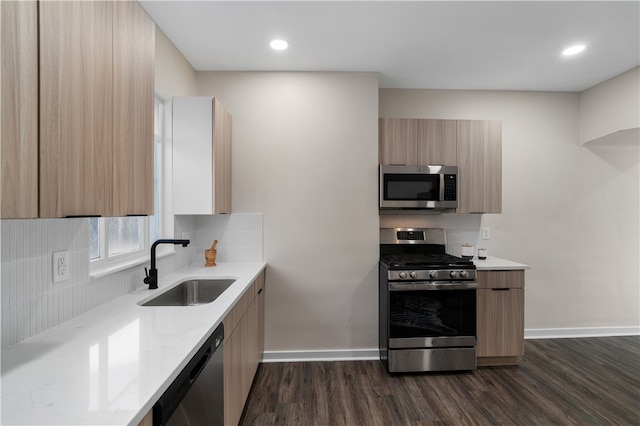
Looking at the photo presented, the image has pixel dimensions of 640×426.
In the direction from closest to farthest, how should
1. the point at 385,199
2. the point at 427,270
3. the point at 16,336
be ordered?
1. the point at 16,336
2. the point at 427,270
3. the point at 385,199

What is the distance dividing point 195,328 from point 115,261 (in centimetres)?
92

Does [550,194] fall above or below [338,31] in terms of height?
below

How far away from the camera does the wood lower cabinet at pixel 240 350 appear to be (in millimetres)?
1693

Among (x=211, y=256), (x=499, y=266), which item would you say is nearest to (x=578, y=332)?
(x=499, y=266)

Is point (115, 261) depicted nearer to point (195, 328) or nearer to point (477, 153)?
point (195, 328)

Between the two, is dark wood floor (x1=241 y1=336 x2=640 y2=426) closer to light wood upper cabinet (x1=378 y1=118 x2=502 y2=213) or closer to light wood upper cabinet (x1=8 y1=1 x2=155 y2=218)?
light wood upper cabinet (x1=378 y1=118 x2=502 y2=213)

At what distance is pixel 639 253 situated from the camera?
143 inches

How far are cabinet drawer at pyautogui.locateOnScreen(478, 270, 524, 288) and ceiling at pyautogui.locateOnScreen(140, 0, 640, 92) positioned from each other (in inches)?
73.1

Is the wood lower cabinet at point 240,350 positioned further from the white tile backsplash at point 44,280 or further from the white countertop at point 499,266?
the white countertop at point 499,266

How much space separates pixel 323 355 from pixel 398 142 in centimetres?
210

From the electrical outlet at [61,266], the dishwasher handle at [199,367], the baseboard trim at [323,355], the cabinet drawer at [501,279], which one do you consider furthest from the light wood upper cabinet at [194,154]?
the cabinet drawer at [501,279]

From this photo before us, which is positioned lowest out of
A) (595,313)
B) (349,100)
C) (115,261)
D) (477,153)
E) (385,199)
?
(595,313)

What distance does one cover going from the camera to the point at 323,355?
299 cm

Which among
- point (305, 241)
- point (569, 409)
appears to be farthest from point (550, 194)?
point (305, 241)
